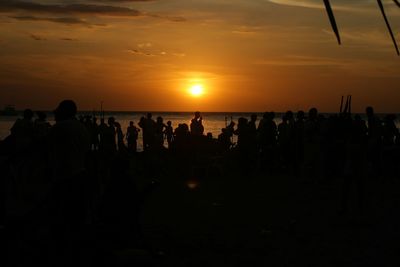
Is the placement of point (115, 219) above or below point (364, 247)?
above

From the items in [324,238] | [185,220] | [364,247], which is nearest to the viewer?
[364,247]

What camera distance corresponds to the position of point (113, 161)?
6.80 meters

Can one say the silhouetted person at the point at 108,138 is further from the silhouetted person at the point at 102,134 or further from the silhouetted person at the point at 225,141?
the silhouetted person at the point at 225,141

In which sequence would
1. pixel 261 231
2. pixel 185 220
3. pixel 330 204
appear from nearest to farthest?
pixel 261 231, pixel 185 220, pixel 330 204

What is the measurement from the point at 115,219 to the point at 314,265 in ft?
7.82

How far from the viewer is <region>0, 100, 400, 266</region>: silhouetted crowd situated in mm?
5652

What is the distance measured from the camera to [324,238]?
27.0ft

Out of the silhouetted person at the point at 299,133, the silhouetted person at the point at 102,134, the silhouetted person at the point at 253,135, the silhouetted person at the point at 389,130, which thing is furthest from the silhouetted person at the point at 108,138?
the silhouetted person at the point at 389,130

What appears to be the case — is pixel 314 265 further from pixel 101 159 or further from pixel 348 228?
pixel 101 159

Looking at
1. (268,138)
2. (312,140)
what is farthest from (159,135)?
(312,140)

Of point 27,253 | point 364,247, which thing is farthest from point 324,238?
point 27,253

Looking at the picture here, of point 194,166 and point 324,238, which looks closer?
point 324,238

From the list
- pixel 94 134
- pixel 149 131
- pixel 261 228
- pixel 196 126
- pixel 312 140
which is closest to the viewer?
pixel 261 228

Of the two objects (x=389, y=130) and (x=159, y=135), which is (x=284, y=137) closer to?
(x=389, y=130)
